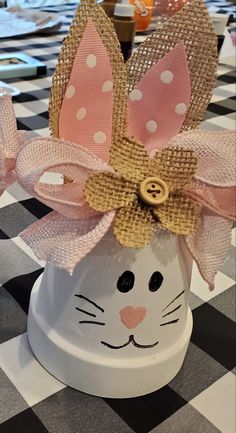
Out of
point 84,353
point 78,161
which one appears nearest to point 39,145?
point 78,161

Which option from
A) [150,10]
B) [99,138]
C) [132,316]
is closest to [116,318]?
[132,316]

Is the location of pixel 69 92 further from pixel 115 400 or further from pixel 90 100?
pixel 115 400

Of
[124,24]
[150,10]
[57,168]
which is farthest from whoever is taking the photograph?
[150,10]

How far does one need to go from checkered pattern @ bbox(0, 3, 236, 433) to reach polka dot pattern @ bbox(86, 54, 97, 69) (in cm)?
21

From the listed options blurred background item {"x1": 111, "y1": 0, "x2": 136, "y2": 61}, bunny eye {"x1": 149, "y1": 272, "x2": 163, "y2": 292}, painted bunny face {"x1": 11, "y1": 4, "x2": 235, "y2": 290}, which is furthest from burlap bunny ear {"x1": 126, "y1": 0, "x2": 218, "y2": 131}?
blurred background item {"x1": 111, "y1": 0, "x2": 136, "y2": 61}

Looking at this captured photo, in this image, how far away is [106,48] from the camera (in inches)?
12.0

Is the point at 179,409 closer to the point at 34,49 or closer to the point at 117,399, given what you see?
the point at 117,399

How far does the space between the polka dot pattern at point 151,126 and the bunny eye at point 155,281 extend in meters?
0.10

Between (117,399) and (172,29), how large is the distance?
26cm

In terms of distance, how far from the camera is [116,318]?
12.1 inches

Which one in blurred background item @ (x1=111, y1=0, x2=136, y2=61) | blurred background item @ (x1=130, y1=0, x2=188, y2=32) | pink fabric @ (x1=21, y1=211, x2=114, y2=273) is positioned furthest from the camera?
blurred background item @ (x1=130, y1=0, x2=188, y2=32)

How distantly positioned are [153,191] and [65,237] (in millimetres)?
59

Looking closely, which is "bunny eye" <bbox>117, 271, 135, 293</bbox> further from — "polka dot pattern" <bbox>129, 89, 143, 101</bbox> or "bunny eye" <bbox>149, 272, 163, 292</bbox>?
"polka dot pattern" <bbox>129, 89, 143, 101</bbox>

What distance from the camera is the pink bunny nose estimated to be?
305 millimetres
